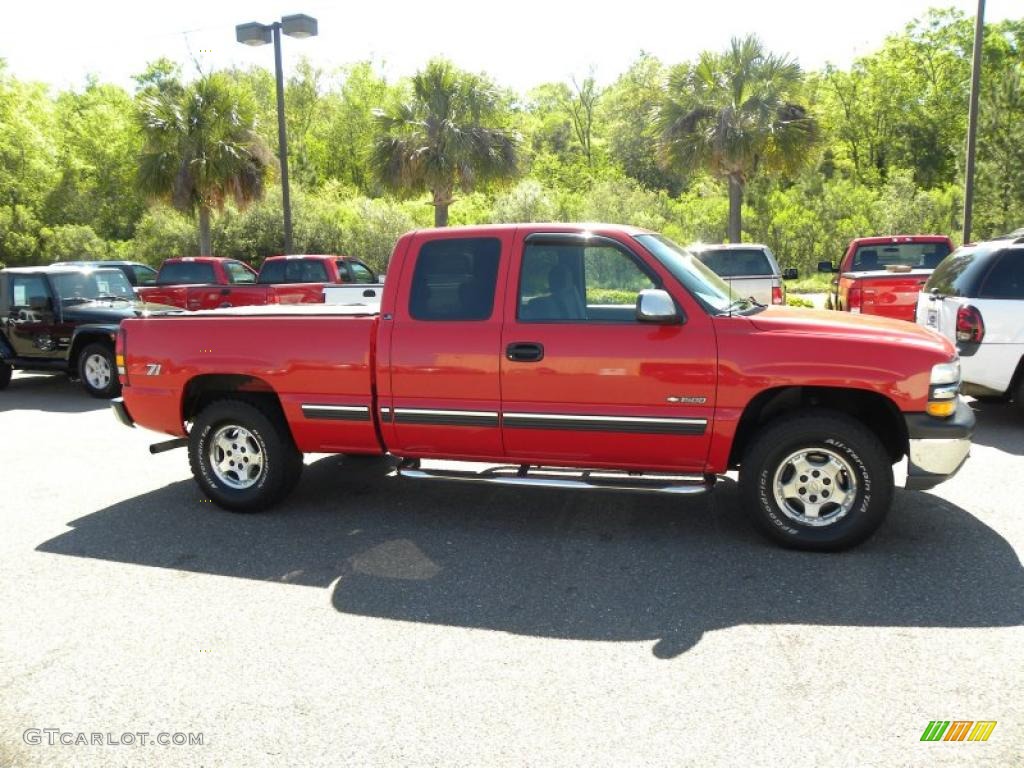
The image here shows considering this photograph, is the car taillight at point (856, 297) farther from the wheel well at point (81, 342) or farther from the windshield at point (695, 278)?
the wheel well at point (81, 342)

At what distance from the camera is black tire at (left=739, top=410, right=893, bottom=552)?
4.86 meters

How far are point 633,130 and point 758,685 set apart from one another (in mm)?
57163

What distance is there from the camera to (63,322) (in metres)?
11.6

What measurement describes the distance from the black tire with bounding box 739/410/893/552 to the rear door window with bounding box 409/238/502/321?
6.20ft

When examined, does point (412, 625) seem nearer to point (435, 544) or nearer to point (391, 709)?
point (391, 709)

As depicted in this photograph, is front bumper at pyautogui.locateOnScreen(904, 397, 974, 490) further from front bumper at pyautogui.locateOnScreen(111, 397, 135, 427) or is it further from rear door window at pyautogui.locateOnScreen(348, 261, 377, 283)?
rear door window at pyautogui.locateOnScreen(348, 261, 377, 283)

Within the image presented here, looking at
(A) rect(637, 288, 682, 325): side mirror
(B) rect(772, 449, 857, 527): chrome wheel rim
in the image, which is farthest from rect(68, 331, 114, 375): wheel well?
(B) rect(772, 449, 857, 527): chrome wheel rim

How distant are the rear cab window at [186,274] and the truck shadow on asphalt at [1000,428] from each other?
45.7ft

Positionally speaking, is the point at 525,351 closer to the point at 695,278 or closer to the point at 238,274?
the point at 695,278

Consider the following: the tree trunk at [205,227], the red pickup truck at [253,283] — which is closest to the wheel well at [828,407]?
the red pickup truck at [253,283]

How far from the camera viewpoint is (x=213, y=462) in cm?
610

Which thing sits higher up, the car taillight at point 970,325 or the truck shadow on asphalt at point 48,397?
the car taillight at point 970,325

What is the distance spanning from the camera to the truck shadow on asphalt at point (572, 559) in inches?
166

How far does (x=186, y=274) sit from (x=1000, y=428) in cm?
1489
